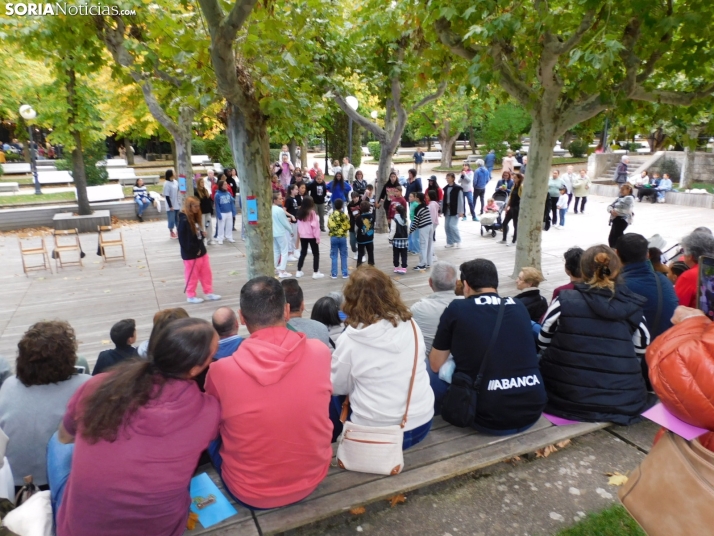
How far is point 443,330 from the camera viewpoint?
11.0 feet

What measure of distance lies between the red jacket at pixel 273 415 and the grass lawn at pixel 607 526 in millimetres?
1502

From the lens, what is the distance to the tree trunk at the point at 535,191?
8102mm

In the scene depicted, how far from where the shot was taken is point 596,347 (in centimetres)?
344

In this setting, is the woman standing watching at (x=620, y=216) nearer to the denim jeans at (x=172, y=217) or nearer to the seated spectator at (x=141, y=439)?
the seated spectator at (x=141, y=439)

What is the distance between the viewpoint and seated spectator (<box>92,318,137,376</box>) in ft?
12.7

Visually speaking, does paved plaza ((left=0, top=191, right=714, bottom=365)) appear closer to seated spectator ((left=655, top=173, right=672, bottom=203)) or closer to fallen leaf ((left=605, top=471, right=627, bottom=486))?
fallen leaf ((left=605, top=471, right=627, bottom=486))

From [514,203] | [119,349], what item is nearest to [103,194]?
[514,203]

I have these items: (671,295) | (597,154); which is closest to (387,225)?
(671,295)

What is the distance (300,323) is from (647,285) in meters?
2.95

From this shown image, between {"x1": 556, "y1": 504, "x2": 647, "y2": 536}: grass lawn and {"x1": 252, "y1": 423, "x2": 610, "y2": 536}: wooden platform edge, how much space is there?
55 cm

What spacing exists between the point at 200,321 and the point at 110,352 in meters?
1.90

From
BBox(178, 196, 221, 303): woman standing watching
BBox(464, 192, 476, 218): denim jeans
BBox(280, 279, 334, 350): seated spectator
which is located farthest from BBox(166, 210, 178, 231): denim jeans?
BBox(280, 279, 334, 350): seated spectator

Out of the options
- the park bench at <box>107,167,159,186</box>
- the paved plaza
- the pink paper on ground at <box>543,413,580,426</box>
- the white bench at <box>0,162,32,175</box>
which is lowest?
the paved plaza

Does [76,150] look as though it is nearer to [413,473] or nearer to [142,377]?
[142,377]
